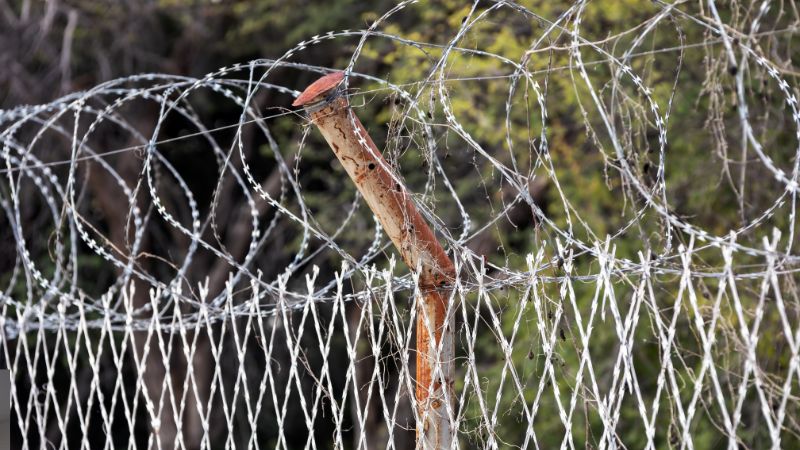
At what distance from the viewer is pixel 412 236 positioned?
252 centimetres

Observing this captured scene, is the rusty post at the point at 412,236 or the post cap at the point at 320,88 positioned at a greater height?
the post cap at the point at 320,88

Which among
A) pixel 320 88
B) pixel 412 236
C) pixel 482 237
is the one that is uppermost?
pixel 482 237

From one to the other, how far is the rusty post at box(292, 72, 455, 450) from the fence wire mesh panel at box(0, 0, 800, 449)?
2 centimetres

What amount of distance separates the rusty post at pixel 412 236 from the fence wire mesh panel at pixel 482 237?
24mm

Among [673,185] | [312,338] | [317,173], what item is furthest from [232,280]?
[312,338]

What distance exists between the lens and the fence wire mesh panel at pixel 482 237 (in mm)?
2389

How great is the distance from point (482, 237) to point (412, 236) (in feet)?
16.2

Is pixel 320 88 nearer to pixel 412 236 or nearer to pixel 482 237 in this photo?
pixel 412 236

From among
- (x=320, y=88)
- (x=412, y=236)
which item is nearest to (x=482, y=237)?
(x=412, y=236)

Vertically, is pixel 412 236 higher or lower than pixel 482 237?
lower

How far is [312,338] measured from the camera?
9141mm

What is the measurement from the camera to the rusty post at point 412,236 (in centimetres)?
244

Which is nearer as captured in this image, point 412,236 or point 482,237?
point 412,236

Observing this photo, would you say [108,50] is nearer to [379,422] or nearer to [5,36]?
[5,36]
